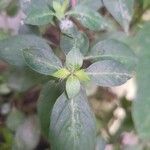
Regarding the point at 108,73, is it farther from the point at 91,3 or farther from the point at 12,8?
the point at 12,8

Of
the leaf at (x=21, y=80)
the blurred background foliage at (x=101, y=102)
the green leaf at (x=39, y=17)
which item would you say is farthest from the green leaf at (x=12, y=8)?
the green leaf at (x=39, y=17)

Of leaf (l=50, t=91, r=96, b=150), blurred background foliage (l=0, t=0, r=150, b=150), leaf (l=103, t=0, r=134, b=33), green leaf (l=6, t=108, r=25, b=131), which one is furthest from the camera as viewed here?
green leaf (l=6, t=108, r=25, b=131)

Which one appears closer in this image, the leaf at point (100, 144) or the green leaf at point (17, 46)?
the green leaf at point (17, 46)

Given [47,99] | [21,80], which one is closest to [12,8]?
[21,80]

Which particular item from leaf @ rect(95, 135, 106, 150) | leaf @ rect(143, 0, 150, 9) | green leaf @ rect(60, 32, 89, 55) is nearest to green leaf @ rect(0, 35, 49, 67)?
green leaf @ rect(60, 32, 89, 55)

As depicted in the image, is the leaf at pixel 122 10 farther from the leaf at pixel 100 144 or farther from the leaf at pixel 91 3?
the leaf at pixel 100 144

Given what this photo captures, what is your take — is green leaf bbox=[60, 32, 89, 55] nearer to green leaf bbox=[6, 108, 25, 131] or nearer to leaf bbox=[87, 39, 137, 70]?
leaf bbox=[87, 39, 137, 70]
